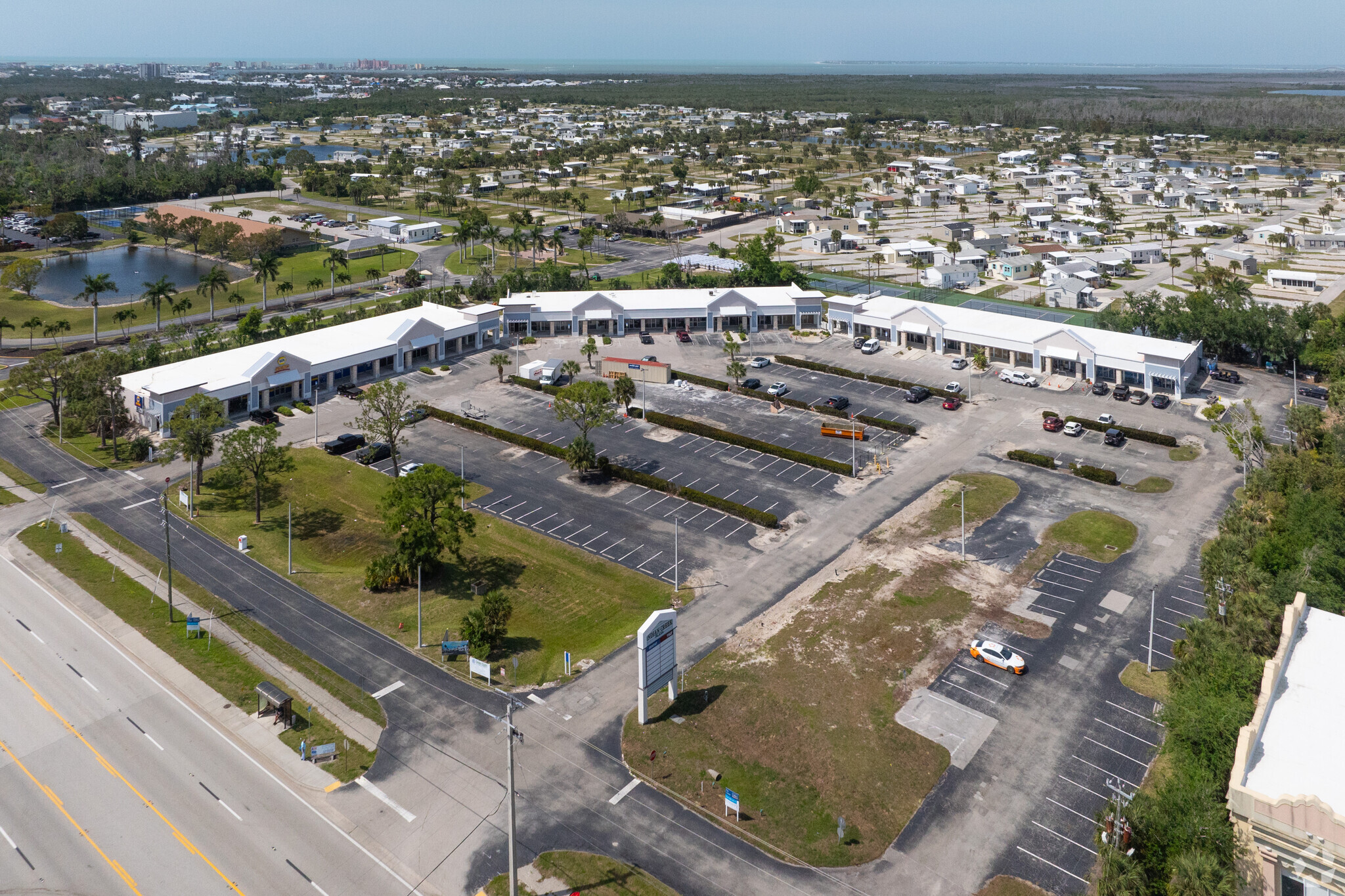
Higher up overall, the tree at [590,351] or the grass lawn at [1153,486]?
the tree at [590,351]

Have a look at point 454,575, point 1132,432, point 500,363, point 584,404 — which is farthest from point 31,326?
point 1132,432

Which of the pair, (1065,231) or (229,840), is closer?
(229,840)

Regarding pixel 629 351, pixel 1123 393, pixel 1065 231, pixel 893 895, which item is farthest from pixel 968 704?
pixel 1065 231

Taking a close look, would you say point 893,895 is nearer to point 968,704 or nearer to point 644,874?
point 644,874

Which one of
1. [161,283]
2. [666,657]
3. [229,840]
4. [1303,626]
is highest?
[161,283]

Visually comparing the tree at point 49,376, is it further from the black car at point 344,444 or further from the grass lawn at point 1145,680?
the grass lawn at point 1145,680

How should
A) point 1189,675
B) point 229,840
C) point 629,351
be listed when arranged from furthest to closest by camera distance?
point 629,351, point 1189,675, point 229,840

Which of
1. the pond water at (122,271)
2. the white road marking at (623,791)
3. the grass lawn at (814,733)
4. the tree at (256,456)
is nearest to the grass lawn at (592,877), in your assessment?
the white road marking at (623,791)
